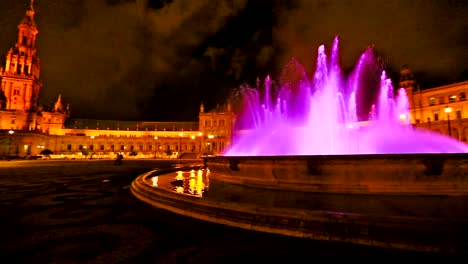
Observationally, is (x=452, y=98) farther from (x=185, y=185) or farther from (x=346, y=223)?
(x=346, y=223)

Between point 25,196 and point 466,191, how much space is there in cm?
1479

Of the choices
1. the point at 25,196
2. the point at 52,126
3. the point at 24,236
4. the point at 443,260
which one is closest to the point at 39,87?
the point at 52,126

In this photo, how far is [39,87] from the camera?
304 ft

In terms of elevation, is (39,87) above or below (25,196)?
above

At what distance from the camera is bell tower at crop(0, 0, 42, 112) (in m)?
81.9

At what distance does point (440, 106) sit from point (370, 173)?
69900 millimetres

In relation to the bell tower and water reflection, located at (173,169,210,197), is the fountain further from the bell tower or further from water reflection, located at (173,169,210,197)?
the bell tower

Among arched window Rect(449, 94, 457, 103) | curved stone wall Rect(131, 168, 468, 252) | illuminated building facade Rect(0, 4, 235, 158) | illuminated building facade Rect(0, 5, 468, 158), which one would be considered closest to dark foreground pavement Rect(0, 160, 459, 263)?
curved stone wall Rect(131, 168, 468, 252)

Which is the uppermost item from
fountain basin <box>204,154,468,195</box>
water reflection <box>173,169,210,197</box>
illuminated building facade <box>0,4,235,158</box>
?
illuminated building facade <box>0,4,235,158</box>

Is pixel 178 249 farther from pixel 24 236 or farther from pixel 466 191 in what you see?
pixel 466 191

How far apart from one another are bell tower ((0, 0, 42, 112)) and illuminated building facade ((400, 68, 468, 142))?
113m

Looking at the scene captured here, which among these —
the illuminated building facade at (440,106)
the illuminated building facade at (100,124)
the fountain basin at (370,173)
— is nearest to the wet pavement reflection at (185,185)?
the fountain basin at (370,173)

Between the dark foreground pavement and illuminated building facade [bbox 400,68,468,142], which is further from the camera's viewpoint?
illuminated building facade [bbox 400,68,468,142]

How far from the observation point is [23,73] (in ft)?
279
